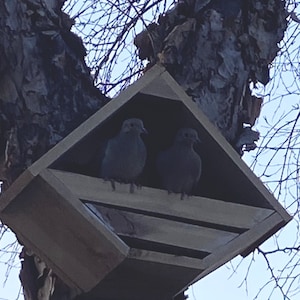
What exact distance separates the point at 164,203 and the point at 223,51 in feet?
1.26

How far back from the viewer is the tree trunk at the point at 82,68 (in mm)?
2041

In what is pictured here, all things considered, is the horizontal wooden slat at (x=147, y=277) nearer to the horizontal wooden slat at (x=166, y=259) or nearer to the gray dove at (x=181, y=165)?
the horizontal wooden slat at (x=166, y=259)

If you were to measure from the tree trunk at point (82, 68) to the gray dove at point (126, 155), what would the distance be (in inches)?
3.3

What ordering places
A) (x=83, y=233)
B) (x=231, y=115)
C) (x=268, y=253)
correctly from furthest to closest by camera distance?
(x=268, y=253)
(x=231, y=115)
(x=83, y=233)

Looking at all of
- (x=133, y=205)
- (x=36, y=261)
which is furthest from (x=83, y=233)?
(x=36, y=261)

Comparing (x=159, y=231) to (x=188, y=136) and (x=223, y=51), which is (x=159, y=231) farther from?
(x=223, y=51)

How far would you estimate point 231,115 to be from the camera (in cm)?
217

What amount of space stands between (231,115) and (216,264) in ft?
1.14

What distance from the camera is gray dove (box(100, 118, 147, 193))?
200cm

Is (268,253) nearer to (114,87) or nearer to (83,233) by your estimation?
(114,87)

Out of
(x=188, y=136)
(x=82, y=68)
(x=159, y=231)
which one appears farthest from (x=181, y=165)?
(x=82, y=68)

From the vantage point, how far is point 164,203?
1.96 m

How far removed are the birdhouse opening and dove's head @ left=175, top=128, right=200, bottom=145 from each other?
19 mm

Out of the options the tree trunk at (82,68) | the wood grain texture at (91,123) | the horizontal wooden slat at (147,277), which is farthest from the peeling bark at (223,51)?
the horizontal wooden slat at (147,277)
